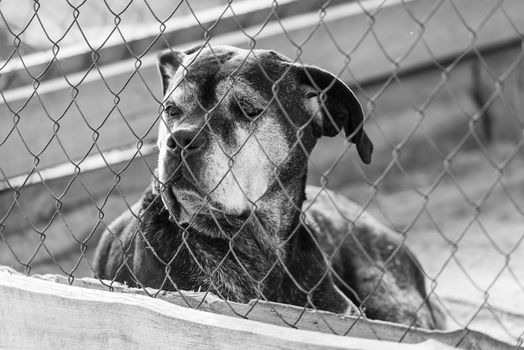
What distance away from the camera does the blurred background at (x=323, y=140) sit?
22.0 feet

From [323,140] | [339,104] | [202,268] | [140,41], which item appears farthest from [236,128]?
[323,140]

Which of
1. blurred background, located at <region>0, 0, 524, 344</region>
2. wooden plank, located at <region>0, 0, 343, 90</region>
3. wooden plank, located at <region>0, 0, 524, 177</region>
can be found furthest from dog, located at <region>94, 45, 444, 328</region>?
wooden plank, located at <region>0, 0, 343, 90</region>

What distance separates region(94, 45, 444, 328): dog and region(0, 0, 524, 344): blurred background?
4.70 feet

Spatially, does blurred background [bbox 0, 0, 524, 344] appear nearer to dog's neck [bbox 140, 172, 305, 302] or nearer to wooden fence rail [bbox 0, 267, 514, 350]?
dog's neck [bbox 140, 172, 305, 302]

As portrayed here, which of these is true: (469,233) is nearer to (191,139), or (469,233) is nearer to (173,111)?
(173,111)

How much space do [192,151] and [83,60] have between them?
10.4ft

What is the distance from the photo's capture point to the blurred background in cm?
670

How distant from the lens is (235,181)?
160 inches

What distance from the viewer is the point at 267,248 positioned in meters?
4.55

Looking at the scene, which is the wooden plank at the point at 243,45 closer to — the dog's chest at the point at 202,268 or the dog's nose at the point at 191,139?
the dog's chest at the point at 202,268

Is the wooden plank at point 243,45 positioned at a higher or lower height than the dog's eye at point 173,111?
lower

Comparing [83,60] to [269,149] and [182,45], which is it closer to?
[182,45]

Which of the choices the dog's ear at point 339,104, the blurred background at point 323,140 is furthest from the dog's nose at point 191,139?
the blurred background at point 323,140

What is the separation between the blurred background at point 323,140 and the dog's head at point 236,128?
1.57m
